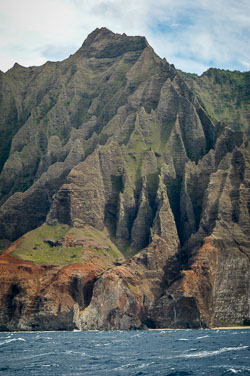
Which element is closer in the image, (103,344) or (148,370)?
(148,370)

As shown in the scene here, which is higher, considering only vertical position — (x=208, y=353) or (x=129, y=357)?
(x=208, y=353)

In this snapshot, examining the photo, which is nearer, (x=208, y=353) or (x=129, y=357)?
(x=129, y=357)

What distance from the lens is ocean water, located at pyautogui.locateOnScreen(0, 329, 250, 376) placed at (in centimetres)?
10256

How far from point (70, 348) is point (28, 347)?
9.25 meters

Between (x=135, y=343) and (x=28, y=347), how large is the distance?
21006 mm

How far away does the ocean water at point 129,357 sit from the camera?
336ft

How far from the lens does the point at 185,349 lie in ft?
423

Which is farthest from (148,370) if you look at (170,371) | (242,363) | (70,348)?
(70,348)

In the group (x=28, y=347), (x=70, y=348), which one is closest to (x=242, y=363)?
(x=70, y=348)

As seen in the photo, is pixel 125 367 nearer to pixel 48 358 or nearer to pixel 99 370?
pixel 99 370

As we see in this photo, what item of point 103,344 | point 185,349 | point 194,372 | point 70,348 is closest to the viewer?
point 194,372

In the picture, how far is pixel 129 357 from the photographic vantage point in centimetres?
11938

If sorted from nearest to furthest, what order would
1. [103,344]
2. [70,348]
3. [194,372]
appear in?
[194,372]
[70,348]
[103,344]

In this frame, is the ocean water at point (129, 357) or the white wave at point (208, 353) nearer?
the ocean water at point (129, 357)
